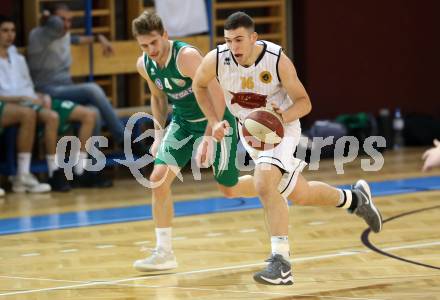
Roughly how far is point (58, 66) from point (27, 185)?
126 cm

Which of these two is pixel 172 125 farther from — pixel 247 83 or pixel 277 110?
pixel 277 110

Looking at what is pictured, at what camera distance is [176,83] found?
6.93 metres

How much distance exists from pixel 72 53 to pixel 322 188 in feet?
16.9

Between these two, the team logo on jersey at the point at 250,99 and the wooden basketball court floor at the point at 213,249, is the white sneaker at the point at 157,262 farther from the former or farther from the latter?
the team logo on jersey at the point at 250,99

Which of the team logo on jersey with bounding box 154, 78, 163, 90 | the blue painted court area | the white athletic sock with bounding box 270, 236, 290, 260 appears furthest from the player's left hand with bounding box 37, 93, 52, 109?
the white athletic sock with bounding box 270, 236, 290, 260

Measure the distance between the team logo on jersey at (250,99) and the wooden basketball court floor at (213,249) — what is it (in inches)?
41.5

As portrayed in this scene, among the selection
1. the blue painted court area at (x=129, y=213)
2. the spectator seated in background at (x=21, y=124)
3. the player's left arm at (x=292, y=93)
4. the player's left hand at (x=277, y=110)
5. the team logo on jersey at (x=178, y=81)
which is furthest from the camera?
the spectator seated in background at (x=21, y=124)

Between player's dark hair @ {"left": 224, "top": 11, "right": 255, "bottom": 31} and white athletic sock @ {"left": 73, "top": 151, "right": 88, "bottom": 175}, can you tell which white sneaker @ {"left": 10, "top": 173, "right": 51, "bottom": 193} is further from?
player's dark hair @ {"left": 224, "top": 11, "right": 255, "bottom": 31}

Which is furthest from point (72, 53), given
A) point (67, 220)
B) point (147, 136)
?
point (67, 220)

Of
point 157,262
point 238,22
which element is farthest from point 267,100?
point 157,262

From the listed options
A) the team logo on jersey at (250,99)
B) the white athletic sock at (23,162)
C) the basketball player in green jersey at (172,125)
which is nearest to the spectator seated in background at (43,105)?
the white athletic sock at (23,162)

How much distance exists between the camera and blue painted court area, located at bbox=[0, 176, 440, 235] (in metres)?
8.91

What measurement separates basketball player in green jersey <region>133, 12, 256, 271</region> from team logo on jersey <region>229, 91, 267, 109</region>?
0.11 m

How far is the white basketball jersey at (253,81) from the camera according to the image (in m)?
6.45
